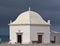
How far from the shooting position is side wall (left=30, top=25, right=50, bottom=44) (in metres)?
53.3

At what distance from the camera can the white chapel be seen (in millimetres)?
53175

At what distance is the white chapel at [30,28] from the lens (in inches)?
2094

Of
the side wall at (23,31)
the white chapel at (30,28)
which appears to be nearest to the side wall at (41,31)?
the white chapel at (30,28)

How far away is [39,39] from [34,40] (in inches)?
40.7

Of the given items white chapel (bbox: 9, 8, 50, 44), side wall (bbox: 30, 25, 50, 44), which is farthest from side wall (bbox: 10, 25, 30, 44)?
side wall (bbox: 30, 25, 50, 44)

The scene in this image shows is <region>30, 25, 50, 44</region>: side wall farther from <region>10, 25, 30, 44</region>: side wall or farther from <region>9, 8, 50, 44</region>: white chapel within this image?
<region>10, 25, 30, 44</region>: side wall

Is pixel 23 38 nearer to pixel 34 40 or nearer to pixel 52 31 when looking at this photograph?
pixel 34 40

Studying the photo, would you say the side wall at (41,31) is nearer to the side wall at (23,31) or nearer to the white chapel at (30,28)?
the white chapel at (30,28)

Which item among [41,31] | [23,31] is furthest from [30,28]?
[41,31]

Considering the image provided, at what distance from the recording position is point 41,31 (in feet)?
176

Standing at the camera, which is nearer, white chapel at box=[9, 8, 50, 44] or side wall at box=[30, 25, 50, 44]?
white chapel at box=[9, 8, 50, 44]

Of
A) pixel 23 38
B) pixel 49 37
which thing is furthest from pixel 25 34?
pixel 49 37

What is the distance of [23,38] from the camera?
53656 mm

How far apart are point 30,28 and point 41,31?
6.35ft
